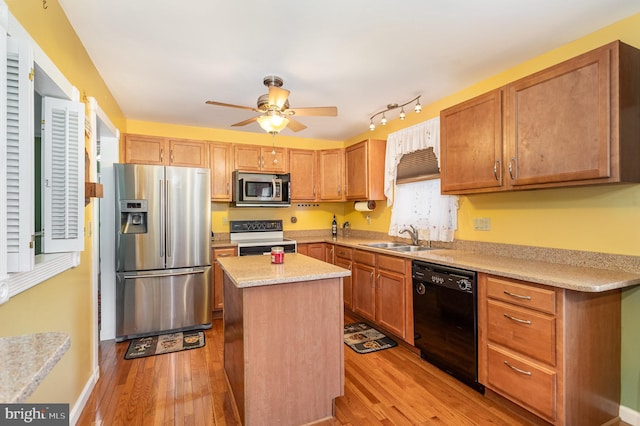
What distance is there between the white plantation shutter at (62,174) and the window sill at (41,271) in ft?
0.25

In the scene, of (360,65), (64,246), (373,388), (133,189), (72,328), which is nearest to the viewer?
(64,246)

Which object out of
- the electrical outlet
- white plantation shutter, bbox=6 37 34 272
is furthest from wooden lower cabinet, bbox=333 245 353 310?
white plantation shutter, bbox=6 37 34 272

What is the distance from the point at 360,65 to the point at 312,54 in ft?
1.39

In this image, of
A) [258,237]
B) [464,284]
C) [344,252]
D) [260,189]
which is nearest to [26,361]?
[464,284]

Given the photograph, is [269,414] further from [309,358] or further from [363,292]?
[363,292]

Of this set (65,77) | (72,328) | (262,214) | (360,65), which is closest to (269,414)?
(72,328)

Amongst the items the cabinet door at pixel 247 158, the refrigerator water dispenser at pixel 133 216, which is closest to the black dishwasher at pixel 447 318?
the cabinet door at pixel 247 158

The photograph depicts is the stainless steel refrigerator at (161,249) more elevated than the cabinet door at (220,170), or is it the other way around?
the cabinet door at (220,170)

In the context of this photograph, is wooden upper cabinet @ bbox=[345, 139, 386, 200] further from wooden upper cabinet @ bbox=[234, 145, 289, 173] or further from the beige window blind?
wooden upper cabinet @ bbox=[234, 145, 289, 173]

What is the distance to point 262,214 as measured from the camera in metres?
4.59

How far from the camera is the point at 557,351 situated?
1.71m

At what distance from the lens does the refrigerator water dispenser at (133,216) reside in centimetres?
323

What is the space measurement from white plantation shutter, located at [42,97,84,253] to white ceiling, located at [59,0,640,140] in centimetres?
76

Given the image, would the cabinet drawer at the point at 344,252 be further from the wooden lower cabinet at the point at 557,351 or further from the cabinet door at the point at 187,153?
the cabinet door at the point at 187,153
